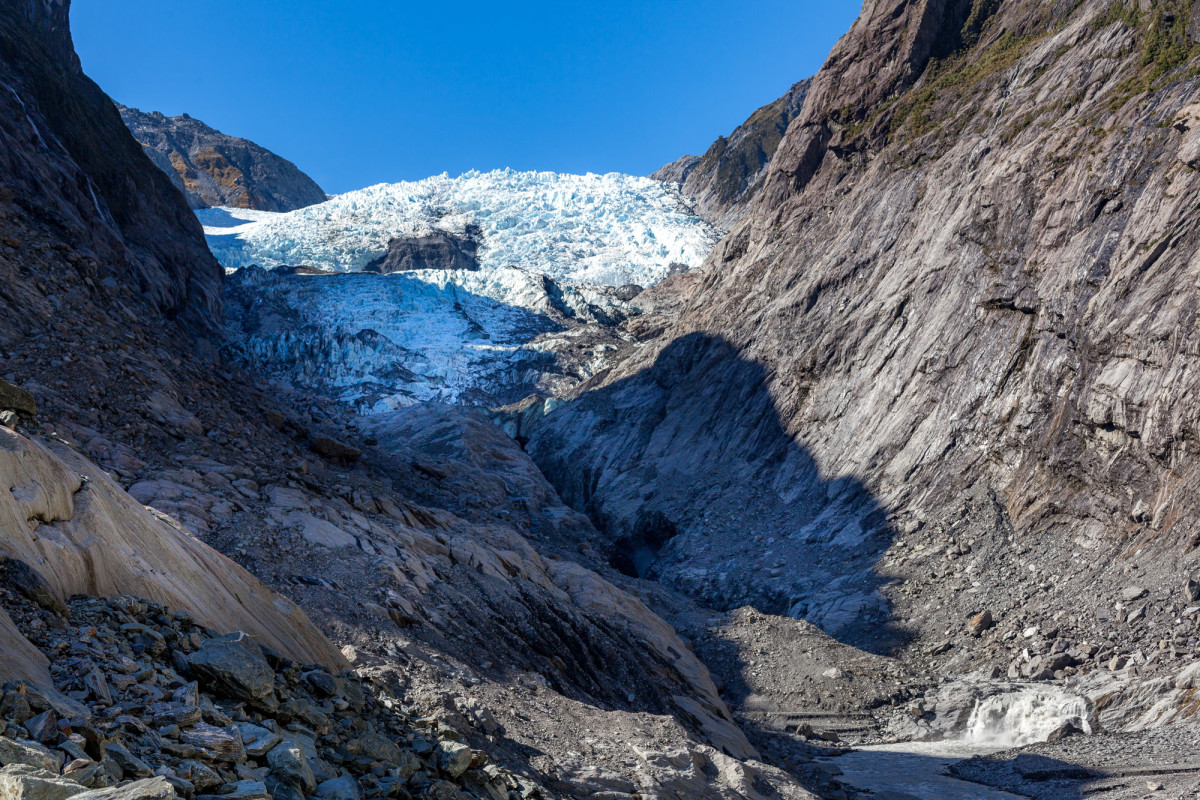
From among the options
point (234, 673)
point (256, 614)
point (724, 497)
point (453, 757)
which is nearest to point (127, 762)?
point (234, 673)

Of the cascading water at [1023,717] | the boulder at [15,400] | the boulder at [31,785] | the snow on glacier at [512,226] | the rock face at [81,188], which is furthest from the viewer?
the snow on glacier at [512,226]

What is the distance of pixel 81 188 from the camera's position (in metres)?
31.8

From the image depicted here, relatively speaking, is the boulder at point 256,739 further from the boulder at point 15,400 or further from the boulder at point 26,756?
the boulder at point 15,400

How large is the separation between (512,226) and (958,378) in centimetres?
8310

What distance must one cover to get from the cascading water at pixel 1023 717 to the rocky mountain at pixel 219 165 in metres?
144

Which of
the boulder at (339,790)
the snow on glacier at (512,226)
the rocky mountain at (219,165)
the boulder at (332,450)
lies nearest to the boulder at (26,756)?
the boulder at (339,790)

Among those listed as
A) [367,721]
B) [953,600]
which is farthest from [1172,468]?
[367,721]

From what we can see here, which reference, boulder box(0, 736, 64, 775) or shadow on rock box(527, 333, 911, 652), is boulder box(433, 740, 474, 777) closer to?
boulder box(0, 736, 64, 775)

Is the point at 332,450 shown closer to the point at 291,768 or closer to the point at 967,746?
the point at 967,746

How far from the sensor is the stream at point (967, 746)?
49.2ft

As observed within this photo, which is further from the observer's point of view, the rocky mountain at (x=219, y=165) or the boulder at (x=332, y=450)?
the rocky mountain at (x=219, y=165)

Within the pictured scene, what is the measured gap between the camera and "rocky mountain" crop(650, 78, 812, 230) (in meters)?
108

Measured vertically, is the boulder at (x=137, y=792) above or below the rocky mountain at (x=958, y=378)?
below

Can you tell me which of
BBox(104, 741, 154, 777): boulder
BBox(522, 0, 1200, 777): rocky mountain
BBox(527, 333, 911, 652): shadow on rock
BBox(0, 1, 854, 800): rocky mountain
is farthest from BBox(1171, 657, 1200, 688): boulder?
BBox(104, 741, 154, 777): boulder
